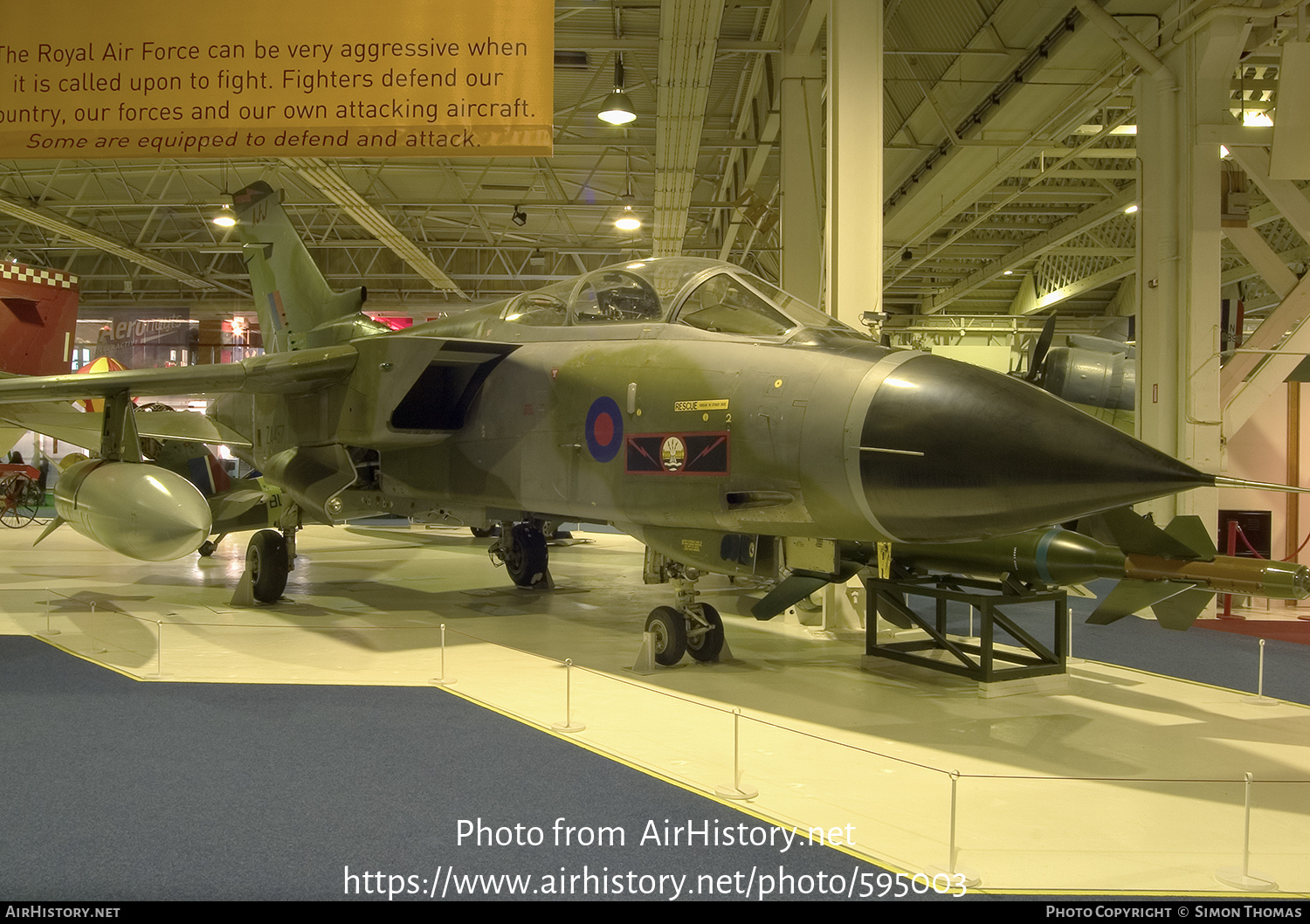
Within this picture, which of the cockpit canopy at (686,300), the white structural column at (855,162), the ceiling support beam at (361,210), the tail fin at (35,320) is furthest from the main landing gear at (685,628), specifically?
the tail fin at (35,320)

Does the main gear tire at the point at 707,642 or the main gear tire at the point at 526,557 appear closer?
the main gear tire at the point at 707,642

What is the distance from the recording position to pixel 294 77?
6.00m

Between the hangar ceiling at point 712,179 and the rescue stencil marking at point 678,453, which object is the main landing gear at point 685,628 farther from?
the hangar ceiling at point 712,179

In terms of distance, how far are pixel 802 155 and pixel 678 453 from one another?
282 inches

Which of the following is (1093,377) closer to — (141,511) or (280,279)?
(280,279)

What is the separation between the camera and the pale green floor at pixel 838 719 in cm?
343

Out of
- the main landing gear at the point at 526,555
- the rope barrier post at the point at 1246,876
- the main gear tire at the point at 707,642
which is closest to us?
the rope barrier post at the point at 1246,876

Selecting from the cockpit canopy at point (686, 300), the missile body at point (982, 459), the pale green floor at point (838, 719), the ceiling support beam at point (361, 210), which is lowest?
the pale green floor at point (838, 719)

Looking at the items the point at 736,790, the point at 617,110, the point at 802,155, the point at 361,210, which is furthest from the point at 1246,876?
the point at 361,210

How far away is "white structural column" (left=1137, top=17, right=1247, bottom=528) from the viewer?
9117mm

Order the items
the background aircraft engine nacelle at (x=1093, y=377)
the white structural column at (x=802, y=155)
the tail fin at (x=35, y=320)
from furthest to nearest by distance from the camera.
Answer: the tail fin at (x=35, y=320) < the background aircraft engine nacelle at (x=1093, y=377) < the white structural column at (x=802, y=155)

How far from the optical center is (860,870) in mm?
3119

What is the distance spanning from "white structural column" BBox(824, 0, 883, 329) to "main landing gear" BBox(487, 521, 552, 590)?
4.65 meters

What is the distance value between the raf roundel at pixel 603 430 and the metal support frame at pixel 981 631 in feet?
7.22
